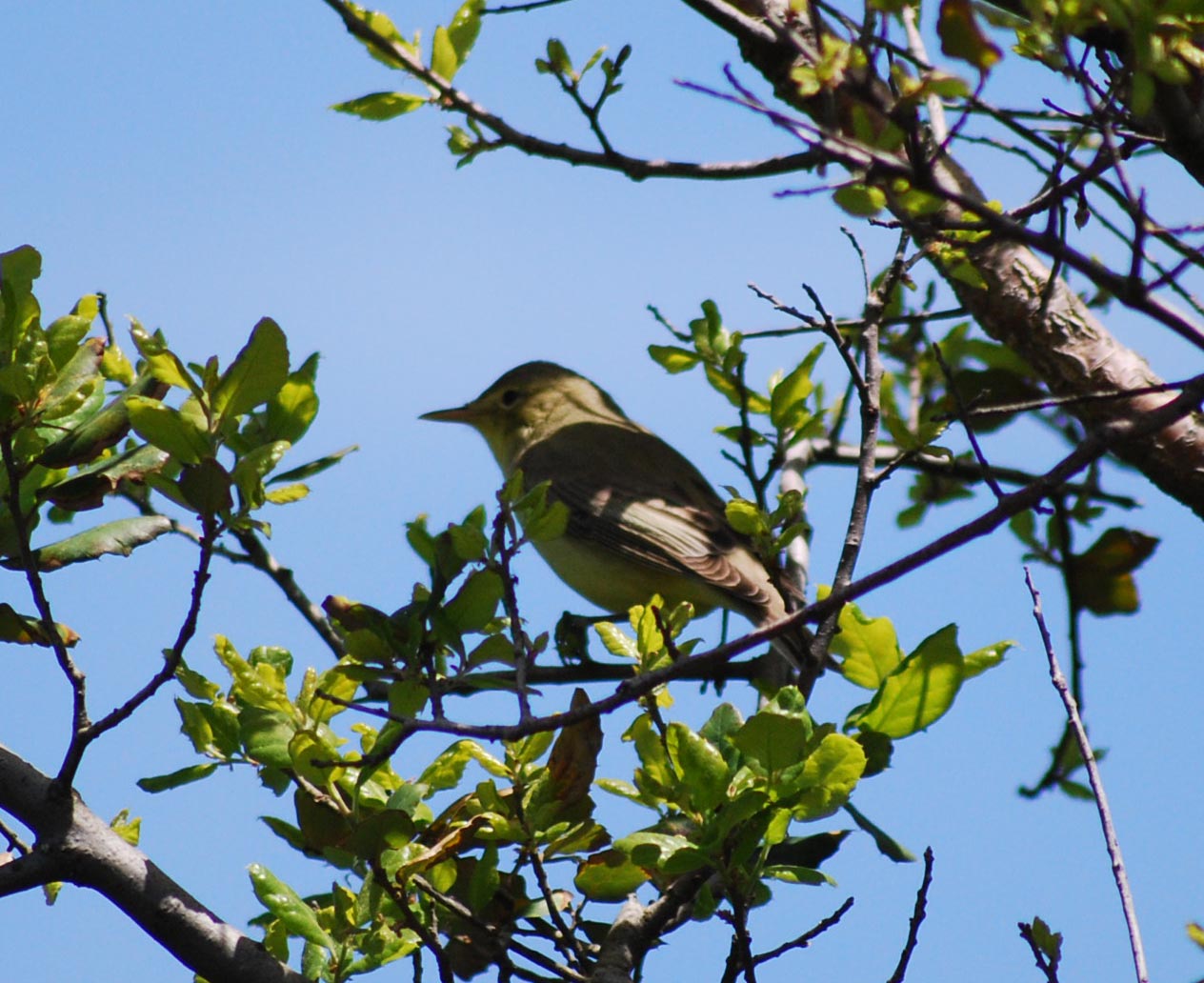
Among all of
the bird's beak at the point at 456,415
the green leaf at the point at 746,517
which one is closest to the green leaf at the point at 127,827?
the green leaf at the point at 746,517

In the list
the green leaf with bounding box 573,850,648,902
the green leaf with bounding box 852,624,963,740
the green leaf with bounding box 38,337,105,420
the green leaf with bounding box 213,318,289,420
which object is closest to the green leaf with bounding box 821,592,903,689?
the green leaf with bounding box 852,624,963,740

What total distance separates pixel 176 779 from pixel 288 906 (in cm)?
33

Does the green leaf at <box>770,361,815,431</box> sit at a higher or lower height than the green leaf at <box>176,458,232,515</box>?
higher

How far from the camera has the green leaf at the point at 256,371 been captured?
8.29 feet

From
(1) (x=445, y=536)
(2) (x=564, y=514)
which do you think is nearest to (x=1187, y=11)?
(2) (x=564, y=514)

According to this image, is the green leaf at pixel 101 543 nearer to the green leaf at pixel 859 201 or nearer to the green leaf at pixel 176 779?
the green leaf at pixel 176 779

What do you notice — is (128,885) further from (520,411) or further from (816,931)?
(520,411)

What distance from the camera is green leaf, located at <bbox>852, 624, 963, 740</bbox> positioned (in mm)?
2707

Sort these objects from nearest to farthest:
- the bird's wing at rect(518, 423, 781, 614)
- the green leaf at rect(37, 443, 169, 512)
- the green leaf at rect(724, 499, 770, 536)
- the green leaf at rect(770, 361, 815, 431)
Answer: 1. the green leaf at rect(37, 443, 169, 512)
2. the green leaf at rect(724, 499, 770, 536)
3. the green leaf at rect(770, 361, 815, 431)
4. the bird's wing at rect(518, 423, 781, 614)

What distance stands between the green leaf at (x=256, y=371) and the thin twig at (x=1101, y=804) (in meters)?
1.65

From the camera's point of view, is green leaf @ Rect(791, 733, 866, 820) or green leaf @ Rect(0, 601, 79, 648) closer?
green leaf @ Rect(791, 733, 866, 820)

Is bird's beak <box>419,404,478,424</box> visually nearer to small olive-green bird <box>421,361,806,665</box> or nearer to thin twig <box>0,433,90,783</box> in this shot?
small olive-green bird <box>421,361,806,665</box>

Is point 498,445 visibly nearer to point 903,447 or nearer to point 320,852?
point 903,447

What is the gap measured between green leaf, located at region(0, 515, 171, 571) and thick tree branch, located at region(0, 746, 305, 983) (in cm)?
40
